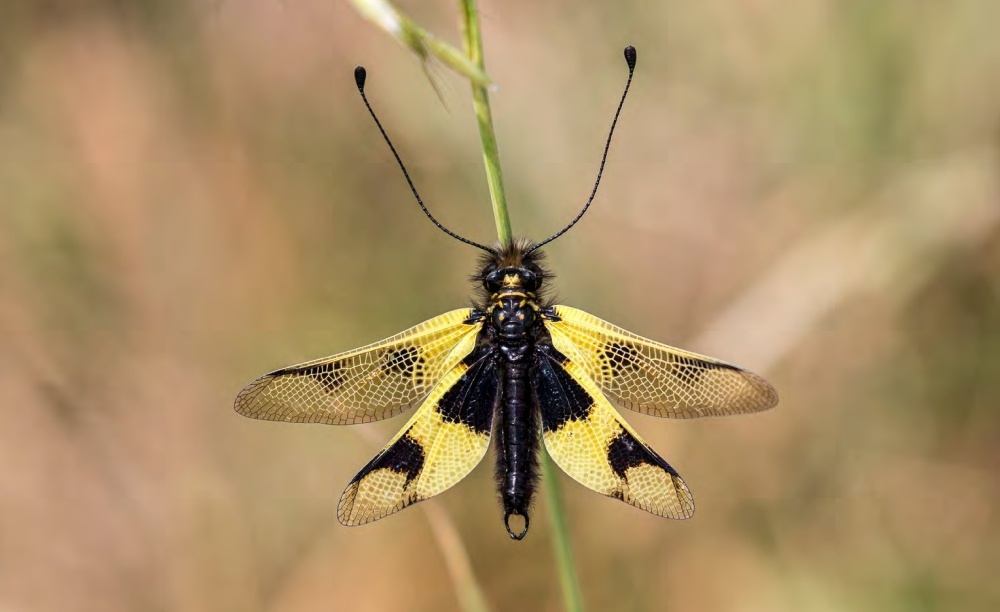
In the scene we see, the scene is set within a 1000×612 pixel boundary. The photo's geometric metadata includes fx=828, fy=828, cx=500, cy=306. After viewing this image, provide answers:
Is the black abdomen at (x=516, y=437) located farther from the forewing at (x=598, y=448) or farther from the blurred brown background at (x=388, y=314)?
the blurred brown background at (x=388, y=314)

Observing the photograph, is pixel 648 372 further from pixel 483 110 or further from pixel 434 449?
pixel 483 110

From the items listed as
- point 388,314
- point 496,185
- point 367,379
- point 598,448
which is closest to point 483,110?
point 496,185

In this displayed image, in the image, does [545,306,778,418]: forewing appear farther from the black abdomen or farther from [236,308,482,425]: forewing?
[236,308,482,425]: forewing

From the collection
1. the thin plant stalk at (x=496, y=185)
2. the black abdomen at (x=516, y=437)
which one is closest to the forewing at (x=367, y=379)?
the black abdomen at (x=516, y=437)

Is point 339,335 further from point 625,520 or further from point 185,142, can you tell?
point 625,520

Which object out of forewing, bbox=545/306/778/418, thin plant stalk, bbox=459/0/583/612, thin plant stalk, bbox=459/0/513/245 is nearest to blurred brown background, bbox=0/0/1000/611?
forewing, bbox=545/306/778/418
